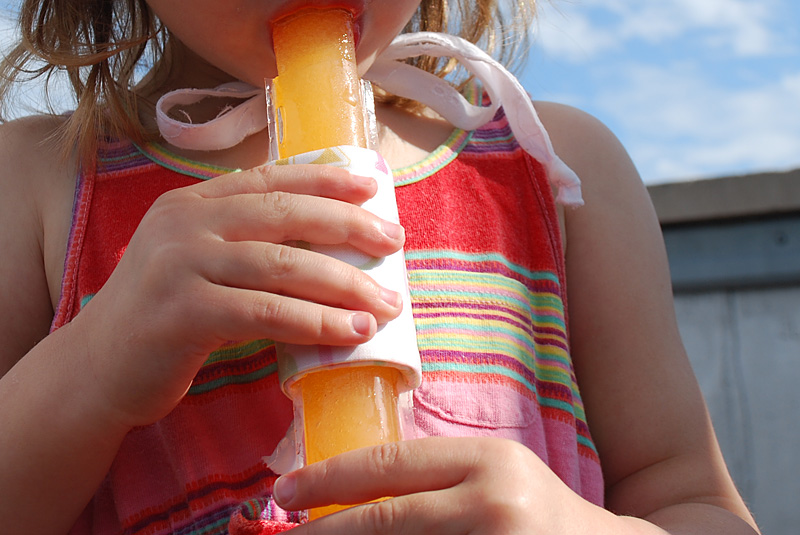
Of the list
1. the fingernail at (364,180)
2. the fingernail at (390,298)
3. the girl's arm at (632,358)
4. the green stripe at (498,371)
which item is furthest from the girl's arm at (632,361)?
the fingernail at (364,180)

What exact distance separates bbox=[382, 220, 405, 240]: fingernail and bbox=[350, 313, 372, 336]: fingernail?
0.29 feet

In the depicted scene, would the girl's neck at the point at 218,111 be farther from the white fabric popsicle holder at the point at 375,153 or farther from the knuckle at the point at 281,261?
the knuckle at the point at 281,261

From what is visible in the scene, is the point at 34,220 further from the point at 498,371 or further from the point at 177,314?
the point at 498,371

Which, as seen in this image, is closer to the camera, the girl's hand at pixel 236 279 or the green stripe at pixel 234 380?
the girl's hand at pixel 236 279

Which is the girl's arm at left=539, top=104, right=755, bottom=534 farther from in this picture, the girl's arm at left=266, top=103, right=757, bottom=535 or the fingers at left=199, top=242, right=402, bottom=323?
the fingers at left=199, top=242, right=402, bottom=323

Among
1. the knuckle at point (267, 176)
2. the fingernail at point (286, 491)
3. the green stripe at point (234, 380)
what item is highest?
the knuckle at point (267, 176)

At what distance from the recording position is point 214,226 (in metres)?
0.89

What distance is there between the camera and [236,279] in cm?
85

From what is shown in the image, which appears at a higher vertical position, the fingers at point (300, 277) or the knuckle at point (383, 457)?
the fingers at point (300, 277)

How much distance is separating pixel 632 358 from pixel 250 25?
0.81 metres

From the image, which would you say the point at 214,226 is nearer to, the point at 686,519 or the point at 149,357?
the point at 149,357

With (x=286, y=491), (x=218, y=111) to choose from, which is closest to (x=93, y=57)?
(x=218, y=111)

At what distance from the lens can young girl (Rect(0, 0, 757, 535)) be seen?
835mm

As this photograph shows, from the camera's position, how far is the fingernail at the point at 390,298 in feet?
2.72
